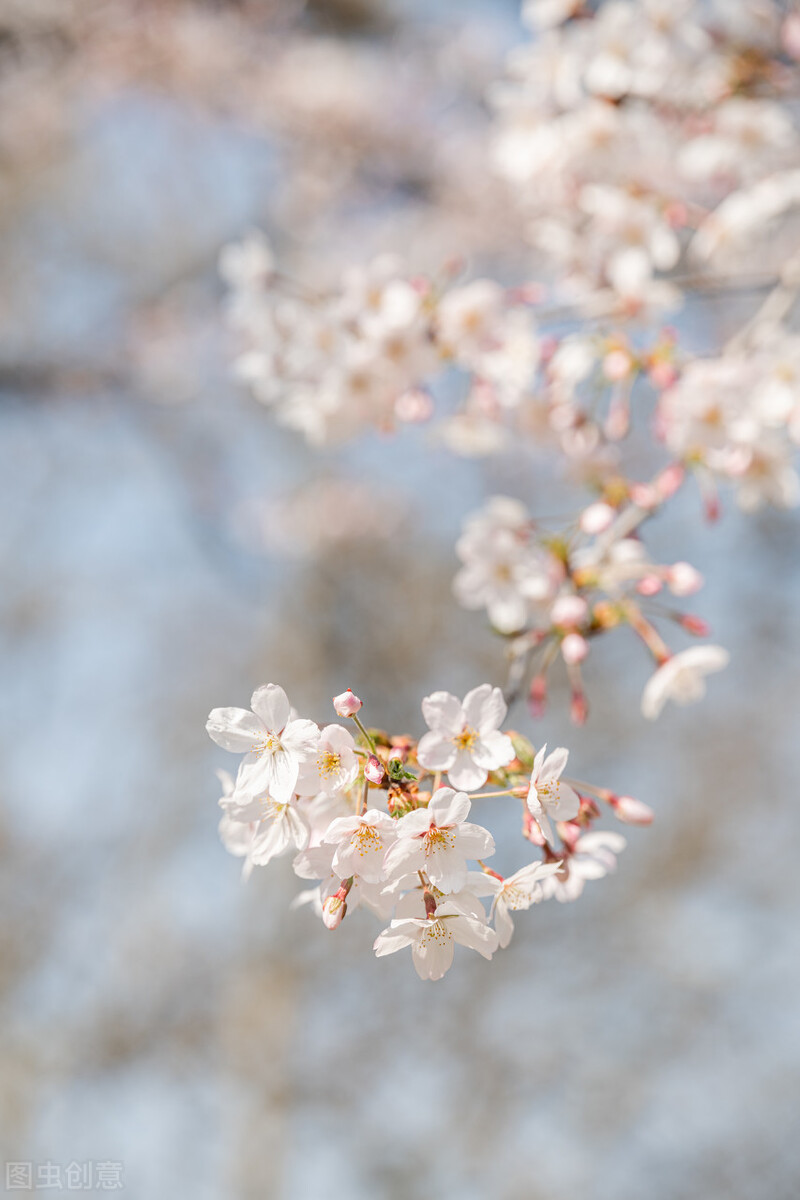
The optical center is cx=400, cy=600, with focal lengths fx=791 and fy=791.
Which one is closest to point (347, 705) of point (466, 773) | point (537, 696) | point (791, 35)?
point (466, 773)

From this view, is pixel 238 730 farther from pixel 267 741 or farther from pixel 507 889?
pixel 507 889

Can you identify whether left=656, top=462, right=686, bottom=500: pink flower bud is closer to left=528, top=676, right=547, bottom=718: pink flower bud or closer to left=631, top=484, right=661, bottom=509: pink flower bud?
left=631, top=484, right=661, bottom=509: pink flower bud

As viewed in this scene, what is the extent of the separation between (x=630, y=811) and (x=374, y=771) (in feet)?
1.26

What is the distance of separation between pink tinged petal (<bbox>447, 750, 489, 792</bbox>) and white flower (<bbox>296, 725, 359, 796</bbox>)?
0.09m

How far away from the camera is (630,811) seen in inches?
37.2

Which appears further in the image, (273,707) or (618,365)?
(618,365)

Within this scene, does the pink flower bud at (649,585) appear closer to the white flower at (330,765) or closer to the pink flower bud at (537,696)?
the pink flower bud at (537,696)

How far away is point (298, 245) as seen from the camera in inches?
201

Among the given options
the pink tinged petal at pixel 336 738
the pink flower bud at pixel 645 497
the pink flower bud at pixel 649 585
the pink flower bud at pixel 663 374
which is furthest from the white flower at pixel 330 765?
the pink flower bud at pixel 663 374

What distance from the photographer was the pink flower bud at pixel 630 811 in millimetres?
927

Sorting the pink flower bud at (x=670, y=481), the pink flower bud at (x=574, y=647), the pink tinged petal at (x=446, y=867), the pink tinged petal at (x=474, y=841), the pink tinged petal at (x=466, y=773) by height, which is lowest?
the pink tinged petal at (x=446, y=867)

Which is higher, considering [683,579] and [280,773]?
[683,579]

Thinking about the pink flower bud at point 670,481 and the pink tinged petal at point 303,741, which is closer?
the pink tinged petal at point 303,741

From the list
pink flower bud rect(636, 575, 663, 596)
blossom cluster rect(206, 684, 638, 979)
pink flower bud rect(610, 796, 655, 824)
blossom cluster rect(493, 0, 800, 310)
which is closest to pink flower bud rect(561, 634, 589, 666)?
pink flower bud rect(636, 575, 663, 596)
